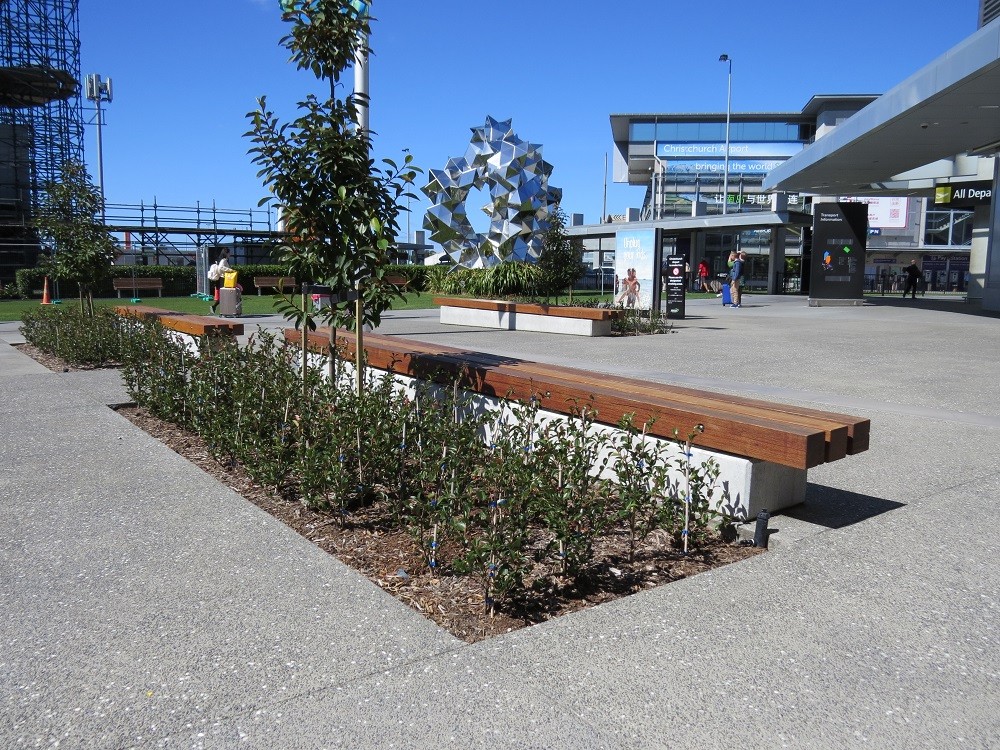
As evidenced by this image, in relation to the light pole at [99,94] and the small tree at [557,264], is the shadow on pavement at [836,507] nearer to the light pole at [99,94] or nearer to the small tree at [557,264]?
the small tree at [557,264]

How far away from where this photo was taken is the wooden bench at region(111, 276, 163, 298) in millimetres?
34253

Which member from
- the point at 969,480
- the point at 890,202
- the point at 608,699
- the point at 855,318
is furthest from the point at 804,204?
the point at 608,699

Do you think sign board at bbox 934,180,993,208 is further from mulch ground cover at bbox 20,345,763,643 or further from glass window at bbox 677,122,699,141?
glass window at bbox 677,122,699,141

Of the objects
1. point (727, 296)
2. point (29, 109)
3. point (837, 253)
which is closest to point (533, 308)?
point (727, 296)

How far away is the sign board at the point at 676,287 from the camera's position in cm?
2103

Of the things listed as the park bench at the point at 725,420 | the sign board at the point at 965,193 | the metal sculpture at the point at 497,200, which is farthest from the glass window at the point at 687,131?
the park bench at the point at 725,420

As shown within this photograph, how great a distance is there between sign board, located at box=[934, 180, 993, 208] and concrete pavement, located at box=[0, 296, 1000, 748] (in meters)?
31.8

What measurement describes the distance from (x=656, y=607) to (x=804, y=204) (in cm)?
5575

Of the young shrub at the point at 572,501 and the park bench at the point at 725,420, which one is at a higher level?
the park bench at the point at 725,420

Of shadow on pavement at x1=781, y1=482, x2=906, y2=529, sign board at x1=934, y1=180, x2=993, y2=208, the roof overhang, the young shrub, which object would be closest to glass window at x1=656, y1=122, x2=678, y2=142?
sign board at x1=934, y1=180, x2=993, y2=208

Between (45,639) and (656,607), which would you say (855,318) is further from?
(45,639)

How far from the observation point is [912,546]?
435 cm

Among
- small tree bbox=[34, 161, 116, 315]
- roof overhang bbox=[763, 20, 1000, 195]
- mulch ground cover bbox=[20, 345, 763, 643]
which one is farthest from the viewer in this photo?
roof overhang bbox=[763, 20, 1000, 195]

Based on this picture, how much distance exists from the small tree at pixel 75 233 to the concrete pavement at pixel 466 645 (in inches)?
342
